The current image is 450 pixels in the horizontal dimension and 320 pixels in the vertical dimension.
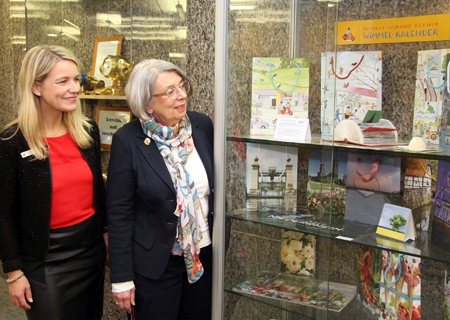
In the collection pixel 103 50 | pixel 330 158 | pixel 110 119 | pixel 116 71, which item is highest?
pixel 103 50

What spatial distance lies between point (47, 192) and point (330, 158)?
112cm

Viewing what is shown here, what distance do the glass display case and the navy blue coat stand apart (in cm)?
23

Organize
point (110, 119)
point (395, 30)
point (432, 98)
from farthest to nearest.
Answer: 1. point (110, 119)
2. point (395, 30)
3. point (432, 98)

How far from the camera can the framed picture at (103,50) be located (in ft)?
8.41

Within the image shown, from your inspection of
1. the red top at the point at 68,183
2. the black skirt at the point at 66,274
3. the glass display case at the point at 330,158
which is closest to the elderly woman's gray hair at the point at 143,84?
the glass display case at the point at 330,158

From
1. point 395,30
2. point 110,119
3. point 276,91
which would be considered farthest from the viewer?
point 110,119

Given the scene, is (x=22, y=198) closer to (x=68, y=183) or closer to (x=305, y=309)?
(x=68, y=183)

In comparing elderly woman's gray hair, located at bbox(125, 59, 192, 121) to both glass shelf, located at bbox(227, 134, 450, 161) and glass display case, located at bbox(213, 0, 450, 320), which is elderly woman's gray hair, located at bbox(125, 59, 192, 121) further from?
glass shelf, located at bbox(227, 134, 450, 161)

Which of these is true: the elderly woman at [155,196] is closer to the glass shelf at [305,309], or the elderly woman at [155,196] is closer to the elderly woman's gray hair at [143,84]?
the elderly woman's gray hair at [143,84]

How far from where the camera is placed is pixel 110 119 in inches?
104

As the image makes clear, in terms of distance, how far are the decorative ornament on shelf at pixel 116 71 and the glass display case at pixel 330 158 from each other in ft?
2.98

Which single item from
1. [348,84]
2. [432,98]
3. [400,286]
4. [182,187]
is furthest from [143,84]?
[400,286]

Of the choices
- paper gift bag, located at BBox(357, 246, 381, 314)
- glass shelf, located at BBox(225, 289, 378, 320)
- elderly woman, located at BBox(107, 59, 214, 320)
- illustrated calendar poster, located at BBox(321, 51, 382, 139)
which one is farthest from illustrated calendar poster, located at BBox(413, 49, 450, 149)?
elderly woman, located at BBox(107, 59, 214, 320)

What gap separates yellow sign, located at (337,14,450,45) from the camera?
62.1 inches
